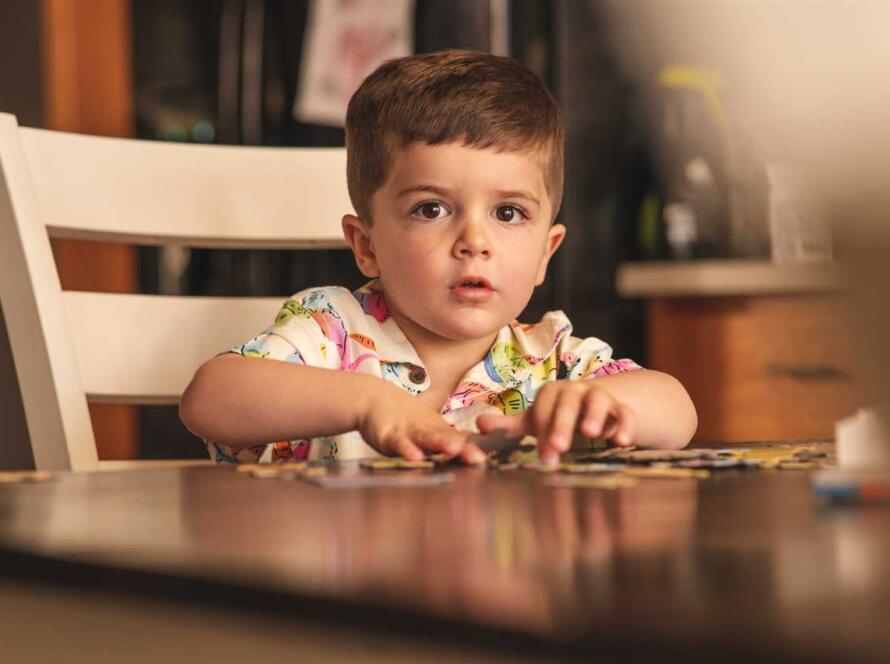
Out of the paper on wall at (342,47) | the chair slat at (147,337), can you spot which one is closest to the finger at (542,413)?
the chair slat at (147,337)

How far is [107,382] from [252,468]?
30.7 inches

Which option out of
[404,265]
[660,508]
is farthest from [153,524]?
[404,265]

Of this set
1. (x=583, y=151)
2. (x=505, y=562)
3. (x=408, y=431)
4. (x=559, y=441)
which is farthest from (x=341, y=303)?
(x=583, y=151)

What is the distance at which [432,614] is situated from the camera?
0.31 meters

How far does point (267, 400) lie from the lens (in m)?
Answer: 1.14

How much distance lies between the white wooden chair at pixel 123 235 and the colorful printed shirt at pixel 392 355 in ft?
0.58

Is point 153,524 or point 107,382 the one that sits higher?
point 107,382

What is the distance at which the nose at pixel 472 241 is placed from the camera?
1.34 metres

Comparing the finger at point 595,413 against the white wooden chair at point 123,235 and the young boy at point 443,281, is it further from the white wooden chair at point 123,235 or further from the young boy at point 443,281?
the white wooden chair at point 123,235

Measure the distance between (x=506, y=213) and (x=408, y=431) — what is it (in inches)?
21.2

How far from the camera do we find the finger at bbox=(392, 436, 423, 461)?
845 mm

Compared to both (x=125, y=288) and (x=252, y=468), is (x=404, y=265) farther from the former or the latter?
(x=125, y=288)

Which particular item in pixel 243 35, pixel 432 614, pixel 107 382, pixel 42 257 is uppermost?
pixel 243 35

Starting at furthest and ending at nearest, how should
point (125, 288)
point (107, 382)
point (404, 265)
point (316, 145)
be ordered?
point (316, 145) < point (125, 288) < point (107, 382) < point (404, 265)
